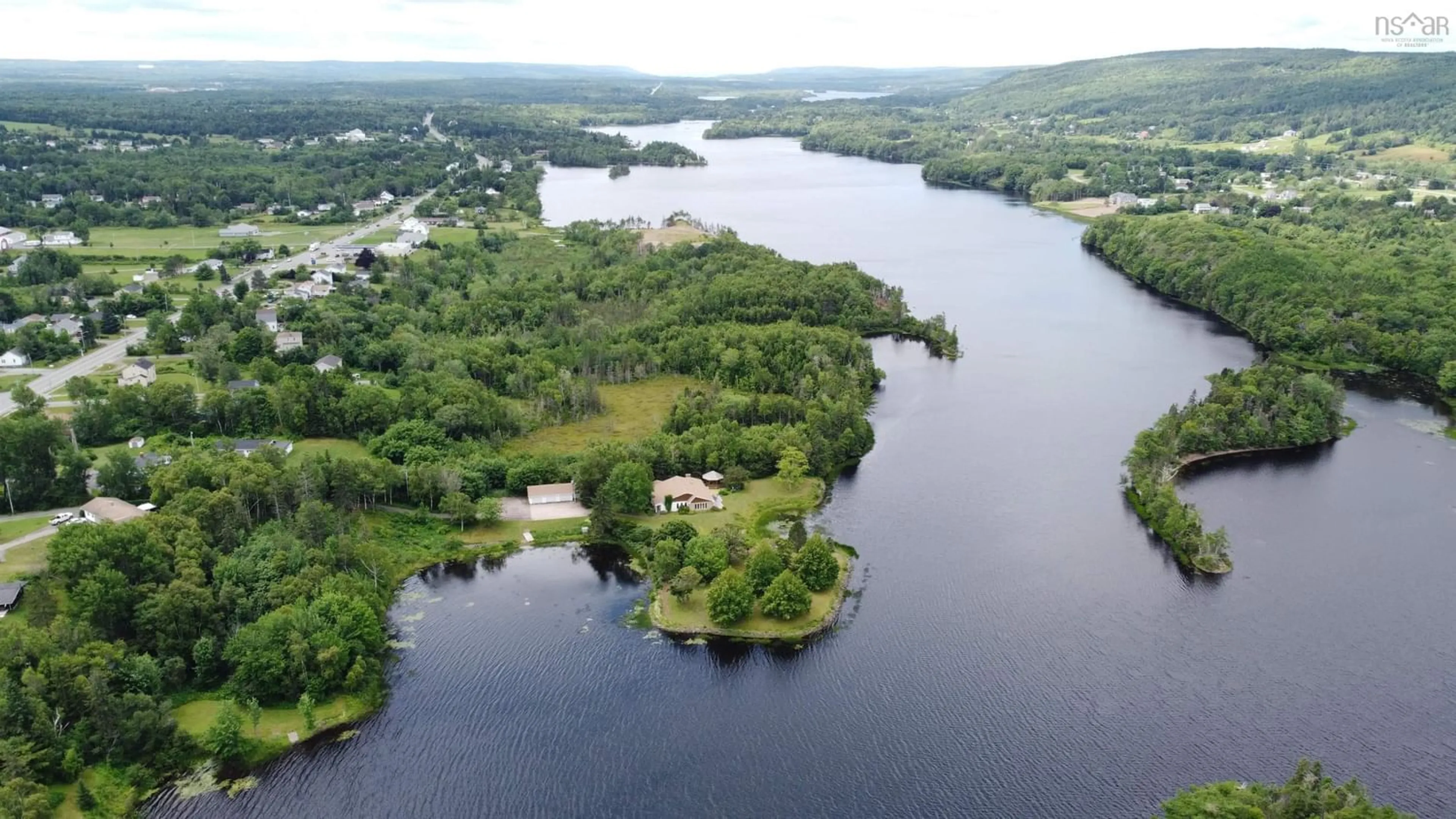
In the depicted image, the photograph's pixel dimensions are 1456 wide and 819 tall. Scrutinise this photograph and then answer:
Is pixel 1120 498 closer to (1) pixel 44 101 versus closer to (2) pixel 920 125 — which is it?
(2) pixel 920 125

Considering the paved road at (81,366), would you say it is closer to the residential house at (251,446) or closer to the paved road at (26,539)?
the residential house at (251,446)

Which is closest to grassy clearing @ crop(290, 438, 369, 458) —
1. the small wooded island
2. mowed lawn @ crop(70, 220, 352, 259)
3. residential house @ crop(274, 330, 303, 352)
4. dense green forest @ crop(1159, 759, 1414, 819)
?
residential house @ crop(274, 330, 303, 352)

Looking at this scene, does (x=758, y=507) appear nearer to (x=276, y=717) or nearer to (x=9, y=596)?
(x=276, y=717)

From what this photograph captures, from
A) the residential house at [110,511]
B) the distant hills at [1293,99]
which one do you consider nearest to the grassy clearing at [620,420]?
the residential house at [110,511]

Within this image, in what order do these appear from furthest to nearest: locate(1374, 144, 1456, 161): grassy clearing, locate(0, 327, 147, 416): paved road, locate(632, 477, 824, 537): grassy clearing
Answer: locate(1374, 144, 1456, 161): grassy clearing → locate(0, 327, 147, 416): paved road → locate(632, 477, 824, 537): grassy clearing

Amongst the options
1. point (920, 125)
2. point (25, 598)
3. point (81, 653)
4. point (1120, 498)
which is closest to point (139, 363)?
point (25, 598)

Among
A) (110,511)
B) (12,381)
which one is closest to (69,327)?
(12,381)

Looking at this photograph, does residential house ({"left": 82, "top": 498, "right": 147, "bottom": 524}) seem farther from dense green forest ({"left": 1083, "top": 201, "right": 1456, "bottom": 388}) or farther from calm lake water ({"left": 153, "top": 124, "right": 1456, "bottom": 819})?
dense green forest ({"left": 1083, "top": 201, "right": 1456, "bottom": 388})

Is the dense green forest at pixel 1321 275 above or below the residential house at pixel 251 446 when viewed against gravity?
above
